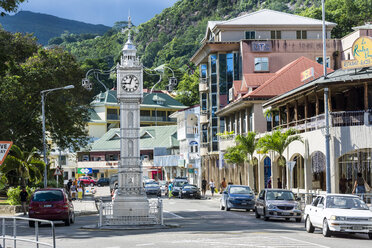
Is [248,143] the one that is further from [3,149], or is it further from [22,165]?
[3,149]

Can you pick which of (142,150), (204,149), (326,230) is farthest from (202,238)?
(142,150)

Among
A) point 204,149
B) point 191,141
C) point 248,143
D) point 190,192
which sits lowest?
point 190,192

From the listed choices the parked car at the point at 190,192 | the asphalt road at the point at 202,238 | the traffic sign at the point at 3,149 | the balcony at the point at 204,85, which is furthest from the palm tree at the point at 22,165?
Result: the balcony at the point at 204,85

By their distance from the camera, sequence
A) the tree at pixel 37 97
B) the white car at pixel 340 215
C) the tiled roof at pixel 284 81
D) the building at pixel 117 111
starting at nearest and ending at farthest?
the white car at pixel 340 215, the tree at pixel 37 97, the tiled roof at pixel 284 81, the building at pixel 117 111

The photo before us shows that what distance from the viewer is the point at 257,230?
82.9 feet

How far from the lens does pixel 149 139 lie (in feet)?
389

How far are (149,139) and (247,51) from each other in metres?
44.9

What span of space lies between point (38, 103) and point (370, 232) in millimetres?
39570

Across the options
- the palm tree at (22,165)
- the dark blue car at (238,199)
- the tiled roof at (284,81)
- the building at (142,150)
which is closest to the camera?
the dark blue car at (238,199)

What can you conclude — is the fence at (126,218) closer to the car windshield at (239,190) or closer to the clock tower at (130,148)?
the clock tower at (130,148)

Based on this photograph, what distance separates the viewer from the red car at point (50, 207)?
1220 inches

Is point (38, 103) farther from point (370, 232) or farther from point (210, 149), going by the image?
point (370, 232)

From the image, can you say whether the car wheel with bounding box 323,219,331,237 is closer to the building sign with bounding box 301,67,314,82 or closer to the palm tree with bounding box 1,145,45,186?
the building sign with bounding box 301,67,314,82

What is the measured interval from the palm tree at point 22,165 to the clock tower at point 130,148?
1955 cm
